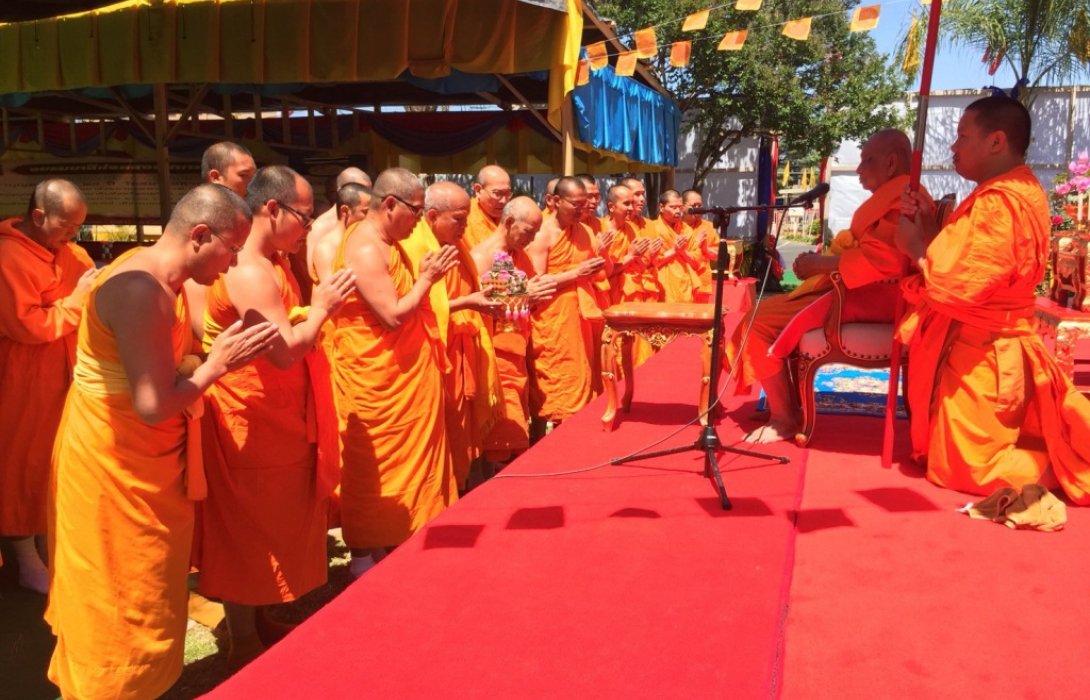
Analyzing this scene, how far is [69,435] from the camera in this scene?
2395 millimetres

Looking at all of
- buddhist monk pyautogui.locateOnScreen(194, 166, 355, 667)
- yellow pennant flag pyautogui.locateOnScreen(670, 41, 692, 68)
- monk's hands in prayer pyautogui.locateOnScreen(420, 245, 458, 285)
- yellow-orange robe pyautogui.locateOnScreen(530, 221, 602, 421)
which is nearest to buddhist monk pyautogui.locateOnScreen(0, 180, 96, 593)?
buddhist monk pyautogui.locateOnScreen(194, 166, 355, 667)

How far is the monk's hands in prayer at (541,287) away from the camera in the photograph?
486 centimetres

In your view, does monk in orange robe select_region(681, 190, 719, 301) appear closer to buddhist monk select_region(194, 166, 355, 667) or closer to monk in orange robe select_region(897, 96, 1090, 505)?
monk in orange robe select_region(897, 96, 1090, 505)

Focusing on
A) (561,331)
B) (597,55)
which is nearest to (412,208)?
(561,331)

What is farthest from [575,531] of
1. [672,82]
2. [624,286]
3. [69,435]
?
[672,82]

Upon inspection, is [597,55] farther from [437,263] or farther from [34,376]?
[34,376]

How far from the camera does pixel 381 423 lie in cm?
354

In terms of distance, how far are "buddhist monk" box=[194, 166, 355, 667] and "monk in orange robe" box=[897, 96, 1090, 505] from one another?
217 centimetres

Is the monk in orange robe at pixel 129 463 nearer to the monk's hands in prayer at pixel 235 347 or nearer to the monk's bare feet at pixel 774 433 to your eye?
the monk's hands in prayer at pixel 235 347

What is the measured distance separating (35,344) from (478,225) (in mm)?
2410

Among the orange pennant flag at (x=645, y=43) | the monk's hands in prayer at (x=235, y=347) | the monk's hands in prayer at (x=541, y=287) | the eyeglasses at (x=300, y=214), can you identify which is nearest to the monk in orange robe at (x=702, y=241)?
the orange pennant flag at (x=645, y=43)

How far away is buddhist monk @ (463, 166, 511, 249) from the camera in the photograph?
504cm

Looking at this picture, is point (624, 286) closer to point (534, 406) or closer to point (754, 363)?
point (534, 406)

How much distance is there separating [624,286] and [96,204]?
7143mm
